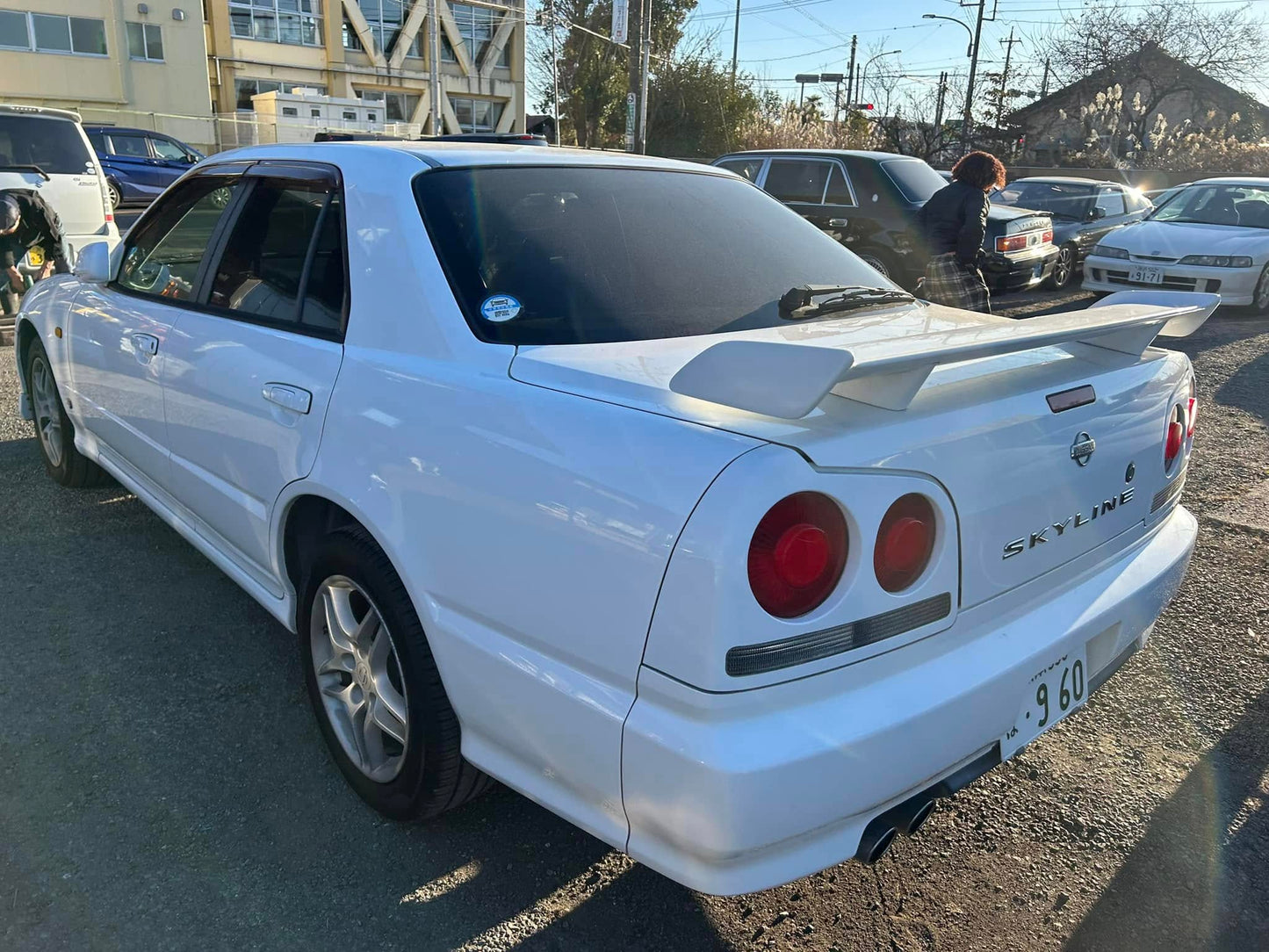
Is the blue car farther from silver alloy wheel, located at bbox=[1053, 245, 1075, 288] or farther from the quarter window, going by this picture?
the quarter window

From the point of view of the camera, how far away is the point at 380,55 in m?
39.7

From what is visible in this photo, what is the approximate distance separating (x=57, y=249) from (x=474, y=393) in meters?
8.24

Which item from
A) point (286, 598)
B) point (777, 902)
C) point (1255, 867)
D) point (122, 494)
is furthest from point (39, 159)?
point (1255, 867)

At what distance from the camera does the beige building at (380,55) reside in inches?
1417

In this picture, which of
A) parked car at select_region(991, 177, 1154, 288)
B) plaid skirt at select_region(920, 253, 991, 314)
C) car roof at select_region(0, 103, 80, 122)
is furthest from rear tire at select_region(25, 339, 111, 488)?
parked car at select_region(991, 177, 1154, 288)

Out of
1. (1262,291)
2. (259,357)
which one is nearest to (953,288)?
(259,357)

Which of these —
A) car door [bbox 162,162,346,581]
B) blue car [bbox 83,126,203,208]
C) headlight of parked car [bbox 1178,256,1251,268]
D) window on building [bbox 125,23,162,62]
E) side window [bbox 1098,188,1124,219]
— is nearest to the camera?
car door [bbox 162,162,346,581]

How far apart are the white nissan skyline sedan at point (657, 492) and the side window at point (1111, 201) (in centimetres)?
1155

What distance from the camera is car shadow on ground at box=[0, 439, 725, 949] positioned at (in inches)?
85.7

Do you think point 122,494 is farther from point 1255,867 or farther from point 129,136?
point 129,136

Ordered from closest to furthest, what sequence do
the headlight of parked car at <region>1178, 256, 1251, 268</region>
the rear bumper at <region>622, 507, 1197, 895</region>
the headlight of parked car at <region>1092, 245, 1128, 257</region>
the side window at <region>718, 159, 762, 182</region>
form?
the rear bumper at <region>622, 507, 1197, 895</region>, the headlight of parked car at <region>1178, 256, 1251, 268</region>, the headlight of parked car at <region>1092, 245, 1128, 257</region>, the side window at <region>718, 159, 762, 182</region>

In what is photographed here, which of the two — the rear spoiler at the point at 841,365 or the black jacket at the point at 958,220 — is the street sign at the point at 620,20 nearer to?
the black jacket at the point at 958,220

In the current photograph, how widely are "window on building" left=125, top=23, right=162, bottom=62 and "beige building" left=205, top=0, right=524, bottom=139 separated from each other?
266 centimetres

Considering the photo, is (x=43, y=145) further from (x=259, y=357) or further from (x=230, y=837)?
(x=230, y=837)
